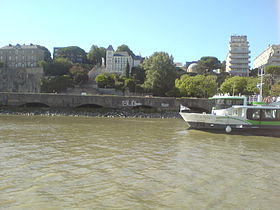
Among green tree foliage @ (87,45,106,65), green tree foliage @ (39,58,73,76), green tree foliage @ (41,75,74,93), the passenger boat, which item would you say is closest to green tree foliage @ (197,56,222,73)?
green tree foliage @ (87,45,106,65)

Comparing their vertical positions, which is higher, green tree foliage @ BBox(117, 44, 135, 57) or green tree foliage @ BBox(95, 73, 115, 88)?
green tree foliage @ BBox(117, 44, 135, 57)

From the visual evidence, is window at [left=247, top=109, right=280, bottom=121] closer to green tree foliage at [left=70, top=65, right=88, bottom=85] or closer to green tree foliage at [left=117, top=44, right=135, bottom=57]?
green tree foliage at [left=70, top=65, right=88, bottom=85]

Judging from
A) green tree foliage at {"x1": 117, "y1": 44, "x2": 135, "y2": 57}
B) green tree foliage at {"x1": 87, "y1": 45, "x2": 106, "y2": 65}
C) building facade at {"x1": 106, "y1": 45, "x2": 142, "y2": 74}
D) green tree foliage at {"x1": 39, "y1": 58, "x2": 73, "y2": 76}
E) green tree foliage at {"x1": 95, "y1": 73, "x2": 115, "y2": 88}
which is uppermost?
green tree foliage at {"x1": 117, "y1": 44, "x2": 135, "y2": 57}

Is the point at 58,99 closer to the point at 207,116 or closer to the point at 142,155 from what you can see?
the point at 207,116

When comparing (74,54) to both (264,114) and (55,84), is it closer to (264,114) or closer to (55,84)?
(55,84)

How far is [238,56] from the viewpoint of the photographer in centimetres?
11169

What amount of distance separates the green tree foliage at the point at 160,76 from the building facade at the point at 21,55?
69.0 m

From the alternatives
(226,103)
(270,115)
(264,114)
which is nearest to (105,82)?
(226,103)

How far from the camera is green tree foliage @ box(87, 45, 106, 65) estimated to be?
127 metres

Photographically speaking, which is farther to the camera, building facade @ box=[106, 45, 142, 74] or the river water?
building facade @ box=[106, 45, 142, 74]

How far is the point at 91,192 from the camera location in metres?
7.36

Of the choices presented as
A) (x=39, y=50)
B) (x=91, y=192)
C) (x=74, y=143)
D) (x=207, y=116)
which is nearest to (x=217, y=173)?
(x=91, y=192)

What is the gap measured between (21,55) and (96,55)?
34877 millimetres

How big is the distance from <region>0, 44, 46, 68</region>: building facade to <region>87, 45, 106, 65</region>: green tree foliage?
23093mm
